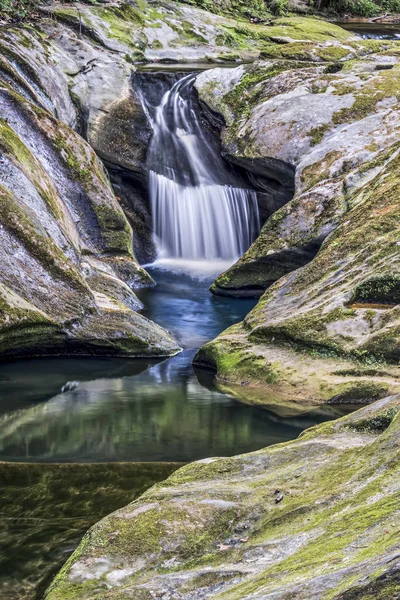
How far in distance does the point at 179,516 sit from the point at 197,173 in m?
14.4

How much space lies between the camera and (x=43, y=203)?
40.1 feet

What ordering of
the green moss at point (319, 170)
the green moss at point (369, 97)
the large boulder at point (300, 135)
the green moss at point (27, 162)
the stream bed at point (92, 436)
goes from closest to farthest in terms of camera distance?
1. the stream bed at point (92, 436)
2. the green moss at point (27, 162)
3. the large boulder at point (300, 135)
4. the green moss at point (319, 170)
5. the green moss at point (369, 97)

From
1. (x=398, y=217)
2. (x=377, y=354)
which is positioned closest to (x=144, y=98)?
(x=398, y=217)

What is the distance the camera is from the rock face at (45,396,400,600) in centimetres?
299

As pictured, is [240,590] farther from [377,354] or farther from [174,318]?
[174,318]

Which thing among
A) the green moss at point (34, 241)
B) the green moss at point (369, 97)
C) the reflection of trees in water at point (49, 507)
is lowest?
the reflection of trees in water at point (49, 507)

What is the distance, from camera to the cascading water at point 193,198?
1756 centimetres

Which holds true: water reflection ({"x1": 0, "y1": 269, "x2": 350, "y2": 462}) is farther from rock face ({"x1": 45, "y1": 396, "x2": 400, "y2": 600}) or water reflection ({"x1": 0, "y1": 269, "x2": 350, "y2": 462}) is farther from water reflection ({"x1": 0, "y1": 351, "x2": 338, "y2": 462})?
rock face ({"x1": 45, "y1": 396, "x2": 400, "y2": 600})

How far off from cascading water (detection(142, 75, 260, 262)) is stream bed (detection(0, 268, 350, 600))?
191 inches

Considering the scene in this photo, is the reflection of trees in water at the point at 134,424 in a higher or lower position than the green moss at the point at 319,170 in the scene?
lower

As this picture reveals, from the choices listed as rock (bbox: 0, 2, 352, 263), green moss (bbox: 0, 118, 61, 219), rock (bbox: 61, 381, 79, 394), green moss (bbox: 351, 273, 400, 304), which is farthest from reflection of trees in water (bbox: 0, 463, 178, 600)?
rock (bbox: 0, 2, 352, 263)

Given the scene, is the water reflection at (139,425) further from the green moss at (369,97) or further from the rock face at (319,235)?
the green moss at (369,97)

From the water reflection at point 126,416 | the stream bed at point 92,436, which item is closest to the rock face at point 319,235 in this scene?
the water reflection at point 126,416

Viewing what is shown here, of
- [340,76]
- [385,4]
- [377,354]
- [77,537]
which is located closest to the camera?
[77,537]
